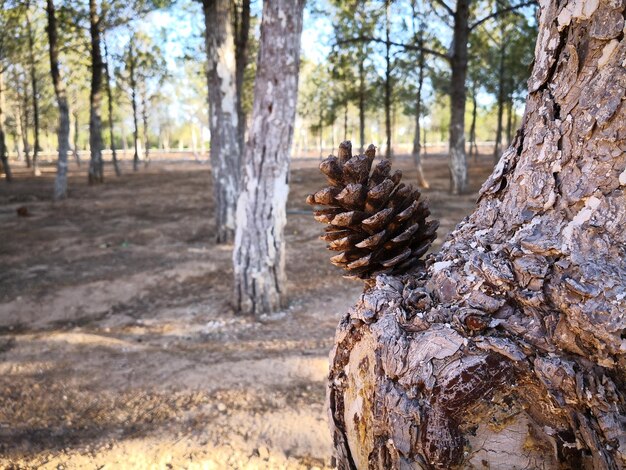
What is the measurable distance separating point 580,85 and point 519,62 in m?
24.0

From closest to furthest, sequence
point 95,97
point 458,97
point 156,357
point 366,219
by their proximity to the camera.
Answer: point 366,219
point 156,357
point 458,97
point 95,97

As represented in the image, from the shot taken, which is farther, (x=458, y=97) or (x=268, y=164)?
(x=458, y=97)

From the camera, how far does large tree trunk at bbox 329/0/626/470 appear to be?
0.72m

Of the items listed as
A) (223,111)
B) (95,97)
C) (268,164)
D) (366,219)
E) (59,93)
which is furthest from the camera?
(95,97)

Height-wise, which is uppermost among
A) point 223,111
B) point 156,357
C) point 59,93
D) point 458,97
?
point 59,93

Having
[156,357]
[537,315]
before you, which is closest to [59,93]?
[156,357]

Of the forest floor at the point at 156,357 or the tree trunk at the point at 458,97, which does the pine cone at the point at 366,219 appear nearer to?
the forest floor at the point at 156,357

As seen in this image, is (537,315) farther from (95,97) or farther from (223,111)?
(95,97)

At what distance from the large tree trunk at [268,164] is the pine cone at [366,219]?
4.52 m

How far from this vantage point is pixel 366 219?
3.30 ft

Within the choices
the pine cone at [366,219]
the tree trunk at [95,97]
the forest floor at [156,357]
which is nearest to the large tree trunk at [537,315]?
the pine cone at [366,219]

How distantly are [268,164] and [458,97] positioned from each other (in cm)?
1086

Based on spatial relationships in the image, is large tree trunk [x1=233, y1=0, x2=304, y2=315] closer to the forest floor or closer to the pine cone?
the forest floor

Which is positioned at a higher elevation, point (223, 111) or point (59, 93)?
point (59, 93)
